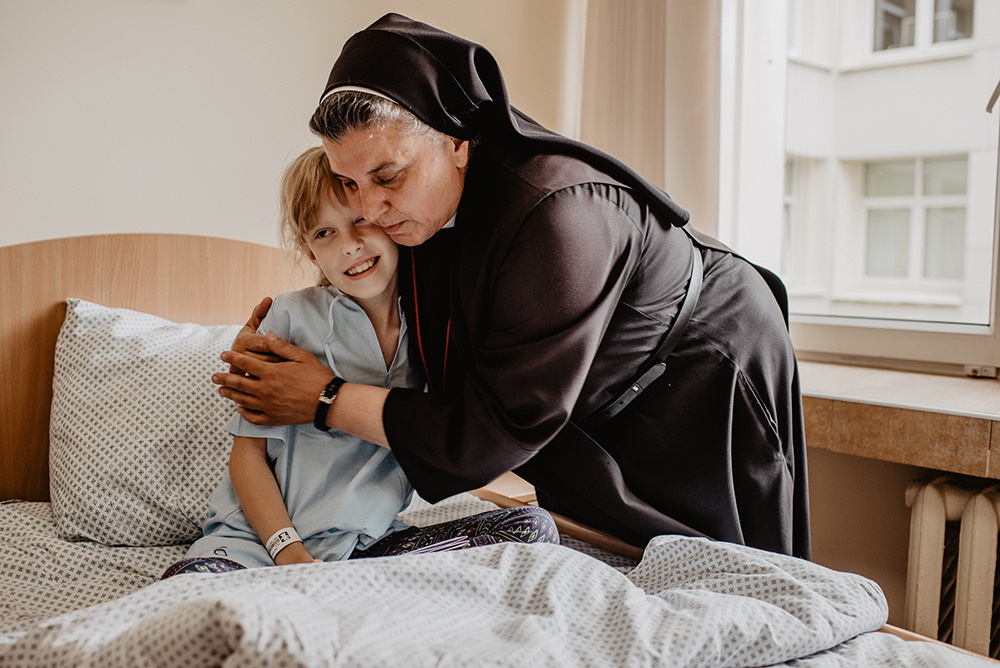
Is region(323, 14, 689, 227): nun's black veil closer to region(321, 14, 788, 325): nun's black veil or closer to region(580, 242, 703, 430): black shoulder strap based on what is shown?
region(321, 14, 788, 325): nun's black veil

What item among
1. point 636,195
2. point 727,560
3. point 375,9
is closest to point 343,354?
point 636,195

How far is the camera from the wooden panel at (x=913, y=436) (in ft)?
4.70

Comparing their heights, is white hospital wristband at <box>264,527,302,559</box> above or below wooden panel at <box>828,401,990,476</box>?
below

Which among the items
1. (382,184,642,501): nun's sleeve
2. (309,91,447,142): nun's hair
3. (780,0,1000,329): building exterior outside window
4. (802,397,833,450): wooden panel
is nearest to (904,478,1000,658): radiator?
(802,397,833,450): wooden panel

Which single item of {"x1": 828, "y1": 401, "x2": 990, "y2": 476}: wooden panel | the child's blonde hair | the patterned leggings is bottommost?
the patterned leggings

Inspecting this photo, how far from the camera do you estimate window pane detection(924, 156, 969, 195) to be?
1881mm

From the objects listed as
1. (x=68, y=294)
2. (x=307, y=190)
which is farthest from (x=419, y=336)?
(x=68, y=294)

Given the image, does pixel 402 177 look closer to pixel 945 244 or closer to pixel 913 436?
pixel 913 436

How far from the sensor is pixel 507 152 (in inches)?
45.2

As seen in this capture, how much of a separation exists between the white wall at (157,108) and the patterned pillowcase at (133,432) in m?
0.32

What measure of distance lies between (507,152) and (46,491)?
1.18 meters

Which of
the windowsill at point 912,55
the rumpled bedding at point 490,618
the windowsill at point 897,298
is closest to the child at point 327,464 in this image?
the rumpled bedding at point 490,618

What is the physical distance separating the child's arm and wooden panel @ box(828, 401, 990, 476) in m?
1.15

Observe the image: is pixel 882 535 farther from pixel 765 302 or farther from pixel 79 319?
pixel 79 319
